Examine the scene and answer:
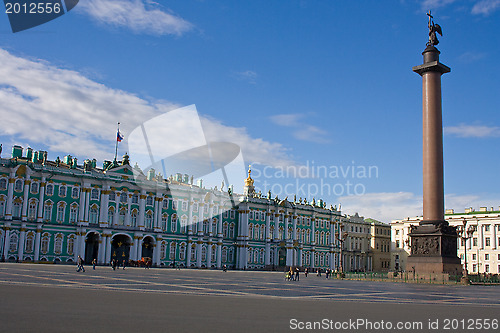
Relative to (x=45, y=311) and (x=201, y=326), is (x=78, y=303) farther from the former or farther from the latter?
(x=201, y=326)

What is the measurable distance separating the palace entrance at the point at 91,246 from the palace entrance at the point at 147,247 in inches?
310

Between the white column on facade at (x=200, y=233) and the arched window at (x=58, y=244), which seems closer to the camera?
the arched window at (x=58, y=244)

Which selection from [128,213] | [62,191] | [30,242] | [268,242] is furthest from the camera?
[268,242]

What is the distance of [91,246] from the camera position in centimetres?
8112

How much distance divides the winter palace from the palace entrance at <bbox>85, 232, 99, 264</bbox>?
0.49 ft

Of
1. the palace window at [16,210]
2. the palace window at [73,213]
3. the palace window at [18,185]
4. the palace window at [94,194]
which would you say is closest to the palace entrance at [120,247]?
the palace window at [73,213]

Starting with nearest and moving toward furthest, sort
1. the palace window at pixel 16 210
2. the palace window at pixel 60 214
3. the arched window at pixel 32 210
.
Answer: the palace window at pixel 16 210, the arched window at pixel 32 210, the palace window at pixel 60 214

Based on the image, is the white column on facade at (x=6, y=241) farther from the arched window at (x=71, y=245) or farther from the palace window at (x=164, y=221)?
the palace window at (x=164, y=221)

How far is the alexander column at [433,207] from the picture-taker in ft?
144

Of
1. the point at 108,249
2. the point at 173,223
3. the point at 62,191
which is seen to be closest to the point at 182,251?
the point at 173,223

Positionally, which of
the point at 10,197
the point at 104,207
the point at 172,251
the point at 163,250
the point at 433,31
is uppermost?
the point at 433,31

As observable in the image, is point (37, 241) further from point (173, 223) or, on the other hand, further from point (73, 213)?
point (173, 223)

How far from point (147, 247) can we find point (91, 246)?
8.98m

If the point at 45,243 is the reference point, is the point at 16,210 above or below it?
above
